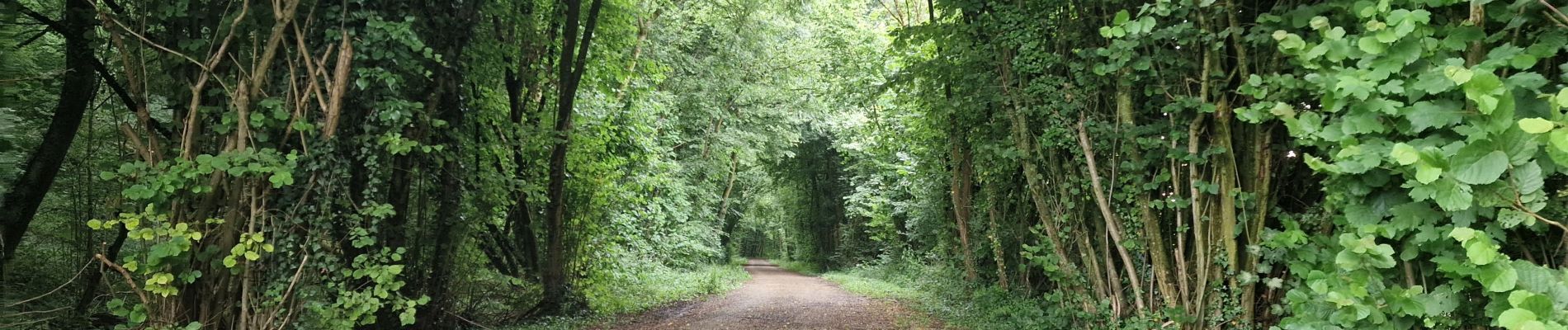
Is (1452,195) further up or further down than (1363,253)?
further up

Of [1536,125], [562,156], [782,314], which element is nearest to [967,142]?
[782,314]

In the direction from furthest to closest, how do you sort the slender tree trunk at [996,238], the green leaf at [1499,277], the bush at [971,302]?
1. the slender tree trunk at [996,238]
2. the bush at [971,302]
3. the green leaf at [1499,277]

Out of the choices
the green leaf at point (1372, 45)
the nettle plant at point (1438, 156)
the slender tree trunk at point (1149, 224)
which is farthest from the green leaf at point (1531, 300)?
the slender tree trunk at point (1149, 224)

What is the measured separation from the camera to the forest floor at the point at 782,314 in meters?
8.82

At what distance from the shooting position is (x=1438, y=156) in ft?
7.98

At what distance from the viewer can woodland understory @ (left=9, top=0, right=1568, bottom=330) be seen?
261 cm

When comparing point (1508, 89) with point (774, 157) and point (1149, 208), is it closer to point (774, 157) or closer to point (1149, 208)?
point (1149, 208)

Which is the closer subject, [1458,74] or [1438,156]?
[1458,74]

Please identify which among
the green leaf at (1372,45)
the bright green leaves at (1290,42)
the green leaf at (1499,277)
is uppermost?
the bright green leaves at (1290,42)

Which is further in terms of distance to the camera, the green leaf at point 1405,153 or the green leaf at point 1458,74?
the green leaf at point 1405,153

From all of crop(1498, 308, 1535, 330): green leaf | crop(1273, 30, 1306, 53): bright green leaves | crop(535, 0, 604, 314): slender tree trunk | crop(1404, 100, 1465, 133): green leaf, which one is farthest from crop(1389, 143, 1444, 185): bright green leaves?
crop(535, 0, 604, 314): slender tree trunk

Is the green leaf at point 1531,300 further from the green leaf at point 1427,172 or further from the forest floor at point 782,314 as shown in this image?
the forest floor at point 782,314

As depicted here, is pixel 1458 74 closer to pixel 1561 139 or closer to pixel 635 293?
pixel 1561 139

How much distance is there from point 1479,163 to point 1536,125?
0.30 metres
